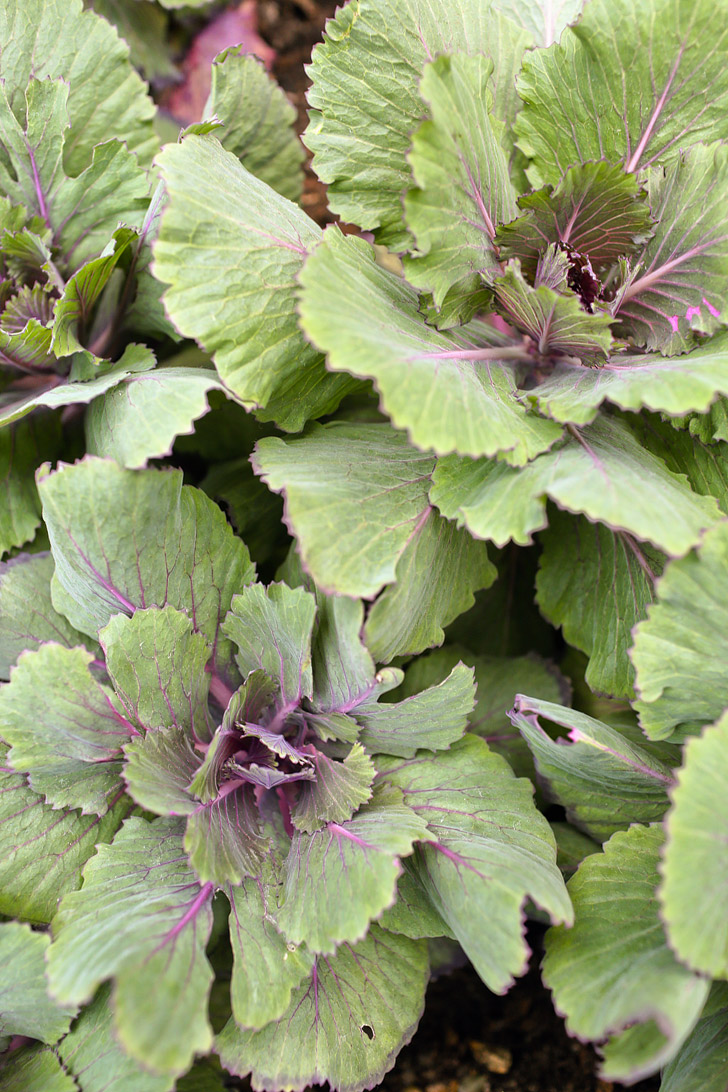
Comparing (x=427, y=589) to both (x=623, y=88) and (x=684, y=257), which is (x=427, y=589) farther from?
(x=623, y=88)

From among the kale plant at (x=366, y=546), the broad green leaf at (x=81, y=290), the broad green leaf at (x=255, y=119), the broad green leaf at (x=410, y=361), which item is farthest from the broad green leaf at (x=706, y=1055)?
the broad green leaf at (x=255, y=119)

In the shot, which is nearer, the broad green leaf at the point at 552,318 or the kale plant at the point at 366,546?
the kale plant at the point at 366,546

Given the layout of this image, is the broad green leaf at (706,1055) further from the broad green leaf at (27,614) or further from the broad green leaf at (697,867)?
the broad green leaf at (27,614)

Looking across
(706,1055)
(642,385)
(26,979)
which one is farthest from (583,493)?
(26,979)

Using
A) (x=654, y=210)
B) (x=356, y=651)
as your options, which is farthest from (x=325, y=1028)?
(x=654, y=210)

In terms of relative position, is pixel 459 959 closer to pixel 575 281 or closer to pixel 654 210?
pixel 575 281

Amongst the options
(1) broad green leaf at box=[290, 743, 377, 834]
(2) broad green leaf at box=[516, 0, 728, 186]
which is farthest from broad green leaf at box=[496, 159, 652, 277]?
(1) broad green leaf at box=[290, 743, 377, 834]
